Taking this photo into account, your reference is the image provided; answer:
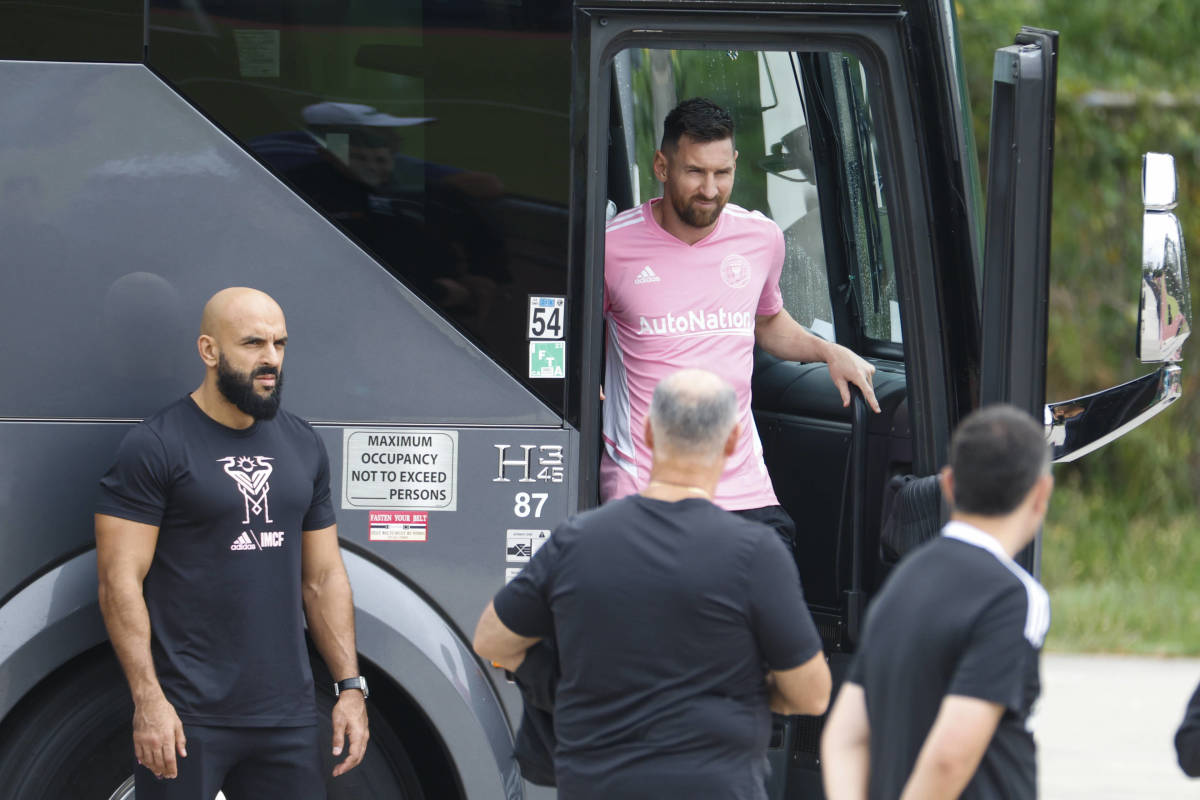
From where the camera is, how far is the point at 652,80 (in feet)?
17.1

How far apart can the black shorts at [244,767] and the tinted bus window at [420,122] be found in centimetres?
100

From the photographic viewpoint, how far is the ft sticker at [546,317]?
3641mm

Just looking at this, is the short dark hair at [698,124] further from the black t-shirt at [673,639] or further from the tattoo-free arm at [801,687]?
the tattoo-free arm at [801,687]

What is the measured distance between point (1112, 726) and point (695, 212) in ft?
13.7

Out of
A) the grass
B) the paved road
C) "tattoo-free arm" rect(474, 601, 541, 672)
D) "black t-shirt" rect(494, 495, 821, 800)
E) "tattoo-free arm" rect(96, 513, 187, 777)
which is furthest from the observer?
the grass

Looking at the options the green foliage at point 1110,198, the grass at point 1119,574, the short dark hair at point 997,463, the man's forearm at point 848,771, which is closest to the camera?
the short dark hair at point 997,463

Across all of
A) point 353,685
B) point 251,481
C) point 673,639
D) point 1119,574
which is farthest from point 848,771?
point 1119,574

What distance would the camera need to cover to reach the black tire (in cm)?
362

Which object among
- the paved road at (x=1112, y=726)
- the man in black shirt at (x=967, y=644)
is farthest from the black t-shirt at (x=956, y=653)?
the paved road at (x=1112, y=726)

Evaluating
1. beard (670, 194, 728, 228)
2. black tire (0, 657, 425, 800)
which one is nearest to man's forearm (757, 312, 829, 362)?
beard (670, 194, 728, 228)

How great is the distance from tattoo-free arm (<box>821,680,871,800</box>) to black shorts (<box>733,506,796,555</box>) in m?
1.44

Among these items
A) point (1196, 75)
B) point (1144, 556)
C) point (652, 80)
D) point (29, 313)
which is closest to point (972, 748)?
point (29, 313)

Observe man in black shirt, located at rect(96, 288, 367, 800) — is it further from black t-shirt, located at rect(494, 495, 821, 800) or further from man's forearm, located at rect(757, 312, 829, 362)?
man's forearm, located at rect(757, 312, 829, 362)

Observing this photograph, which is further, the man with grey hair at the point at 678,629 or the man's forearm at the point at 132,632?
the man's forearm at the point at 132,632
